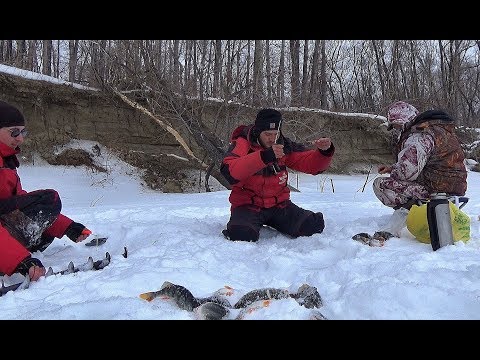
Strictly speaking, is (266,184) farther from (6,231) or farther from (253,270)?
(6,231)

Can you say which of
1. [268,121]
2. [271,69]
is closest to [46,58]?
[271,69]

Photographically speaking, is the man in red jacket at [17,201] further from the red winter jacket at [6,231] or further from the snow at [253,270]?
the snow at [253,270]

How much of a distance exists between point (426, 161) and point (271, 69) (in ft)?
26.0

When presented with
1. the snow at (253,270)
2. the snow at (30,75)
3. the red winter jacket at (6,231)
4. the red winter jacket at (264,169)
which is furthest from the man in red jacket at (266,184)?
the snow at (30,75)

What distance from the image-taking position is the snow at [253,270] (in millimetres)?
1809

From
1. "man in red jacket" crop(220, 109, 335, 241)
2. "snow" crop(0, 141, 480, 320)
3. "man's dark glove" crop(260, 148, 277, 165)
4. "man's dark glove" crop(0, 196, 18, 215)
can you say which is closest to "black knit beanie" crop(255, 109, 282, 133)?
"man in red jacket" crop(220, 109, 335, 241)

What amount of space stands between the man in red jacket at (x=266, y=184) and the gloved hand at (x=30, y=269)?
4.85 feet

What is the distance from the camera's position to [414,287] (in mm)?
1885

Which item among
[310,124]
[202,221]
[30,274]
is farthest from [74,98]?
[30,274]

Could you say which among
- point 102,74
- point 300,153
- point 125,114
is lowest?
point 300,153

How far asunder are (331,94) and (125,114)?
9.21 m
